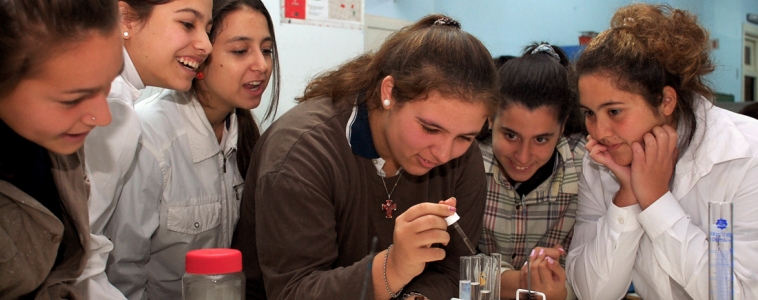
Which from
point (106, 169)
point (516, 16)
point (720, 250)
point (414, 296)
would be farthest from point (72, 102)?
point (516, 16)

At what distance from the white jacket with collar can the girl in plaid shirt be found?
706 mm

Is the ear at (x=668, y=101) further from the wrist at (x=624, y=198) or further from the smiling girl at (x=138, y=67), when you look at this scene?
the smiling girl at (x=138, y=67)

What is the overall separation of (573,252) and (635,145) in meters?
0.33

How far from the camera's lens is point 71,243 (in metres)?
1.04

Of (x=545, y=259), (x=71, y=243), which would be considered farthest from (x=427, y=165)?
(x=71, y=243)

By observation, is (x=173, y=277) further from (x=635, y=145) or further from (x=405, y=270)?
(x=635, y=145)

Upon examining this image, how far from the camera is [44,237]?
3.10 feet

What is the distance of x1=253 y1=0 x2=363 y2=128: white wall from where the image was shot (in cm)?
265

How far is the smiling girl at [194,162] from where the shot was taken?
1427 mm

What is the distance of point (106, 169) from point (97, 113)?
369mm

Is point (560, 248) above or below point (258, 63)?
below

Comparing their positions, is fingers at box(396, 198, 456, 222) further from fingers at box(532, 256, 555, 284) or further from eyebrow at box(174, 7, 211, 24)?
eyebrow at box(174, 7, 211, 24)

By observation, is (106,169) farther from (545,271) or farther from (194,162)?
(545,271)

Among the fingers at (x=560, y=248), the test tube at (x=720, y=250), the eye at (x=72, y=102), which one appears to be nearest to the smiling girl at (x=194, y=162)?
the eye at (x=72, y=102)
